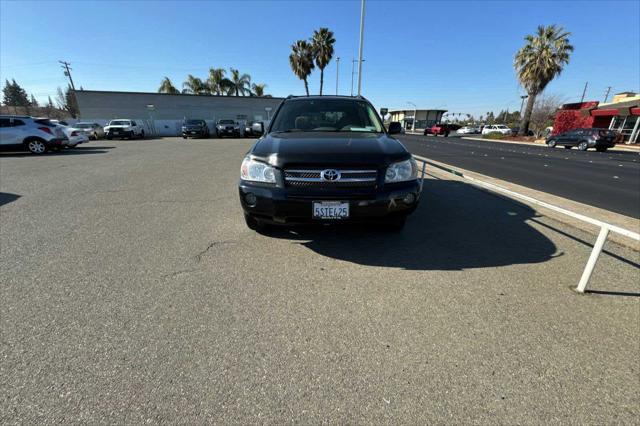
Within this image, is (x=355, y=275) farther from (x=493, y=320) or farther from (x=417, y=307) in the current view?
(x=493, y=320)

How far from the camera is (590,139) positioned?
20891 millimetres

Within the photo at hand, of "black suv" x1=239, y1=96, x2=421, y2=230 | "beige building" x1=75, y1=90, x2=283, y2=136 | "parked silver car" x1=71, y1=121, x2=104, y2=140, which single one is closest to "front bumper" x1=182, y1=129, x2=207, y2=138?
"beige building" x1=75, y1=90, x2=283, y2=136

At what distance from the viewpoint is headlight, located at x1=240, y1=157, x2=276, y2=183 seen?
2.82 metres

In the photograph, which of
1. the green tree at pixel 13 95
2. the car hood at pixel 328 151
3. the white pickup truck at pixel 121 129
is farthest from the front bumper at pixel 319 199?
the green tree at pixel 13 95

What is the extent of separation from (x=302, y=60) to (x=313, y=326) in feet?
137

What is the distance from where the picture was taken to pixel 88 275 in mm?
2691

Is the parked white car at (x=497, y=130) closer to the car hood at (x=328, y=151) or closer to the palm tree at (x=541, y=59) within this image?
the palm tree at (x=541, y=59)

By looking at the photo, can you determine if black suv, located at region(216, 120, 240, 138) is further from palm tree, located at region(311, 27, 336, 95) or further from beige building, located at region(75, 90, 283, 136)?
palm tree, located at region(311, 27, 336, 95)

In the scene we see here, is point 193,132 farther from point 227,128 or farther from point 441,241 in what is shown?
point 441,241

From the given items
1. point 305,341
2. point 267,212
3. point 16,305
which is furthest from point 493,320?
point 16,305

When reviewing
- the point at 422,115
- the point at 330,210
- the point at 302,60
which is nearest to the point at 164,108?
the point at 302,60

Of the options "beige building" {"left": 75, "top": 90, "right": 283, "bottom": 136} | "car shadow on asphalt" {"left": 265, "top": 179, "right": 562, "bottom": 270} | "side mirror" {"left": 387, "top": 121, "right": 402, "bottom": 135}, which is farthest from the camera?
"beige building" {"left": 75, "top": 90, "right": 283, "bottom": 136}

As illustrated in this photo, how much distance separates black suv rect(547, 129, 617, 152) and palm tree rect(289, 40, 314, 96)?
2905 centimetres

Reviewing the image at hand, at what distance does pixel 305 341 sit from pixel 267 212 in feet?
4.31
